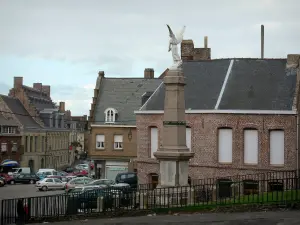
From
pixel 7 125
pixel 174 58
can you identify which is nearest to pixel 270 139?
pixel 174 58

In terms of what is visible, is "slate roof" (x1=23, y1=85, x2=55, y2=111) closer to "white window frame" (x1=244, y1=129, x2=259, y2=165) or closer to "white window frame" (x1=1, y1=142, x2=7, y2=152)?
"white window frame" (x1=1, y1=142, x2=7, y2=152)

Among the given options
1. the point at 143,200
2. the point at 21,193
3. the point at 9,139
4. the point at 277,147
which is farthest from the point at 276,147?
the point at 9,139

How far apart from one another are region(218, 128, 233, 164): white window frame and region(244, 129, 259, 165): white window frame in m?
0.88

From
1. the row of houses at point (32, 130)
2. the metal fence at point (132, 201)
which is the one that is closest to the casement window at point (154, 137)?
the metal fence at point (132, 201)

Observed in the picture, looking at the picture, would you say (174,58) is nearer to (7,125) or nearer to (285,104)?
(285,104)

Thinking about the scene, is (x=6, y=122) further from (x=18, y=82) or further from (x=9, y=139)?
(x=18, y=82)

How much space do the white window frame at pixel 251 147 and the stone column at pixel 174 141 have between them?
12073mm

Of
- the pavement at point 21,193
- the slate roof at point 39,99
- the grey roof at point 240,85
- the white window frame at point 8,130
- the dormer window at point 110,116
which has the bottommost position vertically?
the pavement at point 21,193

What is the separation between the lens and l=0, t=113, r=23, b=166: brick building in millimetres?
65150

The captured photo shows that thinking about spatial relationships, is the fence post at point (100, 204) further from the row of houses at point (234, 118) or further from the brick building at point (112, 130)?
the brick building at point (112, 130)

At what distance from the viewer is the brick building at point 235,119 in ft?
112

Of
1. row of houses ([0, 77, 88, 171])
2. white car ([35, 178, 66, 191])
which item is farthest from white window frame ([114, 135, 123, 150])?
row of houses ([0, 77, 88, 171])

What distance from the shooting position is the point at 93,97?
52.5 metres

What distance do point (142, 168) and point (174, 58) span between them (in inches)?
614
